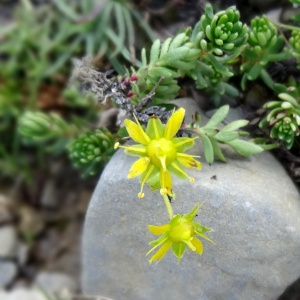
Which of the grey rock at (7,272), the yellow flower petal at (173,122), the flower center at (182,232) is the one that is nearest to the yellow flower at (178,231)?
the flower center at (182,232)

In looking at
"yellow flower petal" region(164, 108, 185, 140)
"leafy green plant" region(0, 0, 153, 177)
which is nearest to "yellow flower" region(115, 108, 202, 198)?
"yellow flower petal" region(164, 108, 185, 140)

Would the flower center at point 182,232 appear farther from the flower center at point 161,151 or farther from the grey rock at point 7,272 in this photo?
the grey rock at point 7,272

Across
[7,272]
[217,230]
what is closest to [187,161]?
[217,230]

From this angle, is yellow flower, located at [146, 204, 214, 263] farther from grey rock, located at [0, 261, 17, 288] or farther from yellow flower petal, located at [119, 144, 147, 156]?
grey rock, located at [0, 261, 17, 288]

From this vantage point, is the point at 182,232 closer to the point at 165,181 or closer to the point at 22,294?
the point at 165,181

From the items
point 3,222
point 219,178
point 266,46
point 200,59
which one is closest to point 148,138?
point 219,178
